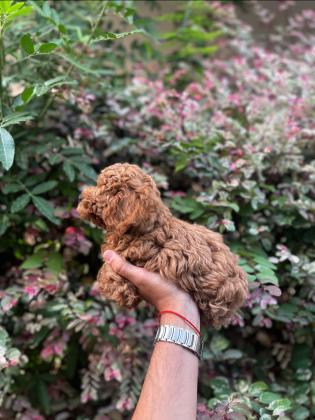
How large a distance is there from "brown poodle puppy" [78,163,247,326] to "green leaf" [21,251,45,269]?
49 cm

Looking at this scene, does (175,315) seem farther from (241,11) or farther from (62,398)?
(241,11)

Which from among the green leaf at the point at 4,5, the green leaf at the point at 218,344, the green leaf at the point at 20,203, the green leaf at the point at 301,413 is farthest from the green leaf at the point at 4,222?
the green leaf at the point at 301,413

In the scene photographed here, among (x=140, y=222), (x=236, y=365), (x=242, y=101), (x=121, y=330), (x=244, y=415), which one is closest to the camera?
(x=140, y=222)

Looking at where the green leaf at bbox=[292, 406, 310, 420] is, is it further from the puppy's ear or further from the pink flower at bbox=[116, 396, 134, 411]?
the puppy's ear

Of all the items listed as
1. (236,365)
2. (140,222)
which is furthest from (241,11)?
(140,222)

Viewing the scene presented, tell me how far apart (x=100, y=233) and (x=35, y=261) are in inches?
9.1

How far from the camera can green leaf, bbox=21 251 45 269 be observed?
151cm

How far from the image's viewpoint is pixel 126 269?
103cm

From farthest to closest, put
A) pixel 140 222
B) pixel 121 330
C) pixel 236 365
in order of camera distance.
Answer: pixel 236 365 < pixel 121 330 < pixel 140 222

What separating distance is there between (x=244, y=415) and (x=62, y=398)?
0.77 m

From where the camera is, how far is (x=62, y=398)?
166 cm

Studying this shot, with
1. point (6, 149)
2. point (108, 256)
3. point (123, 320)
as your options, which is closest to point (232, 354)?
point (123, 320)

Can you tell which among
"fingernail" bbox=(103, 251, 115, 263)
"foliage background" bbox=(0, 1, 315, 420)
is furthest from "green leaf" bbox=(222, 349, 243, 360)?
"fingernail" bbox=(103, 251, 115, 263)

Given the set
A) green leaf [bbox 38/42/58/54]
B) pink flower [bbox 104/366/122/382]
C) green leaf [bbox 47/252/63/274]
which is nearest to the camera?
green leaf [bbox 38/42/58/54]
